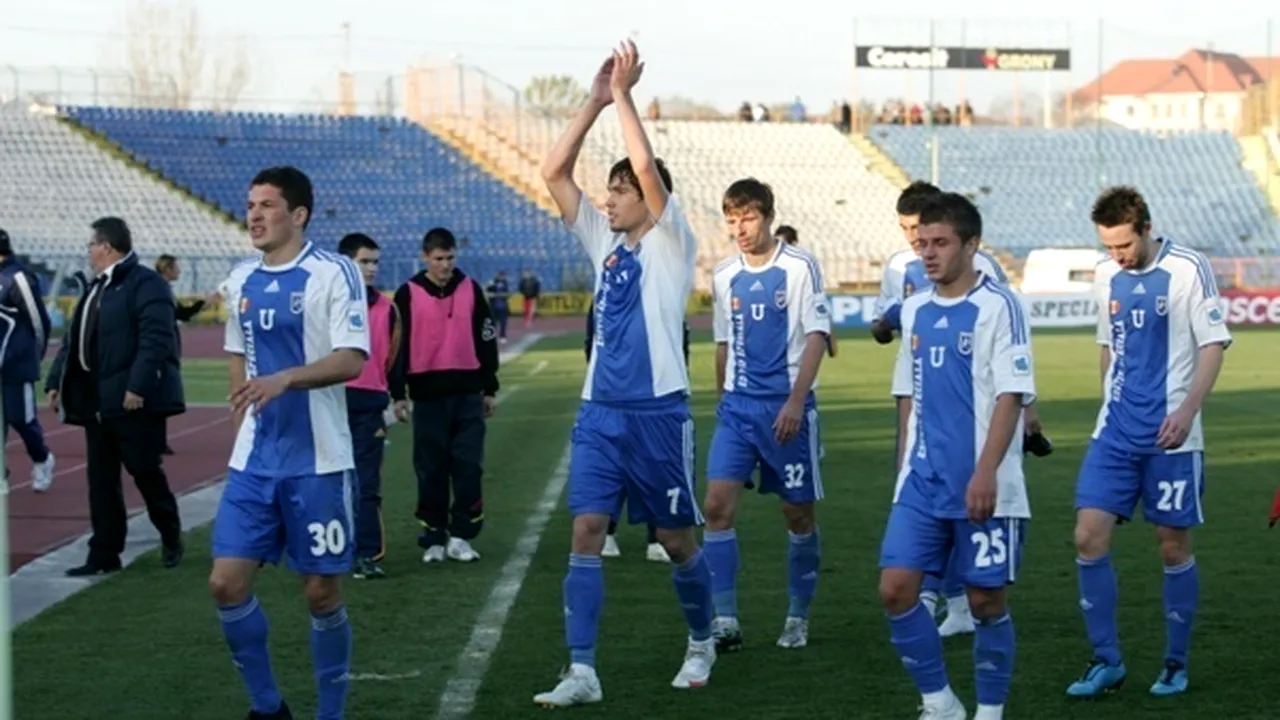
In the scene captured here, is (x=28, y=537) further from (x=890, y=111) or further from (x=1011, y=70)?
(x=1011, y=70)

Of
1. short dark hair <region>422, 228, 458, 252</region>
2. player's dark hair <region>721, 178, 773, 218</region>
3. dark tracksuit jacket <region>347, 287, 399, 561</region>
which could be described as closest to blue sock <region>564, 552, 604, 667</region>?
player's dark hair <region>721, 178, 773, 218</region>

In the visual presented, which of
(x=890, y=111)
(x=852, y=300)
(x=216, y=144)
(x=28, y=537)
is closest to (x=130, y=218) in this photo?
(x=216, y=144)

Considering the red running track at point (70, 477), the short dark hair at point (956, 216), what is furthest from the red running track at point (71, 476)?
the short dark hair at point (956, 216)

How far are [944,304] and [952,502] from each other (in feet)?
2.19

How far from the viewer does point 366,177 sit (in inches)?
2424

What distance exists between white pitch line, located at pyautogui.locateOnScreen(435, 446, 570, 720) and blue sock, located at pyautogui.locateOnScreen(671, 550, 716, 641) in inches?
34.8

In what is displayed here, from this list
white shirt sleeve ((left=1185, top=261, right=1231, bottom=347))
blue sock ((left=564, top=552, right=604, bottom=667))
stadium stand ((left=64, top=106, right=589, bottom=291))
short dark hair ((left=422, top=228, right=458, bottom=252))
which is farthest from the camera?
stadium stand ((left=64, top=106, right=589, bottom=291))

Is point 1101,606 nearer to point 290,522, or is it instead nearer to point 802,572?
point 802,572

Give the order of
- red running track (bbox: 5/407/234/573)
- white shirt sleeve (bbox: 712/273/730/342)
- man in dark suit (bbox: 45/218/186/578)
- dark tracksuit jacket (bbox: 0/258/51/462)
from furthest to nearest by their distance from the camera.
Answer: dark tracksuit jacket (bbox: 0/258/51/462) → red running track (bbox: 5/407/234/573) → man in dark suit (bbox: 45/218/186/578) → white shirt sleeve (bbox: 712/273/730/342)

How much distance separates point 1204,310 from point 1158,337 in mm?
209

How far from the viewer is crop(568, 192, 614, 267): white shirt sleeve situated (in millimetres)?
8359

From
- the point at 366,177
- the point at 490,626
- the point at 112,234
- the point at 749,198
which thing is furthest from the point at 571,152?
the point at 366,177

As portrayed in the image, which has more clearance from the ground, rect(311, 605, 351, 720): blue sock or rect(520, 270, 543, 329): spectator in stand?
rect(311, 605, 351, 720): blue sock

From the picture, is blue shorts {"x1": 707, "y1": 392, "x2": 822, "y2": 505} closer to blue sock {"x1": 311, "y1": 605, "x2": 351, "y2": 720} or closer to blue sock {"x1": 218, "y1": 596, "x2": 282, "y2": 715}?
blue sock {"x1": 311, "y1": 605, "x2": 351, "y2": 720}
